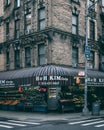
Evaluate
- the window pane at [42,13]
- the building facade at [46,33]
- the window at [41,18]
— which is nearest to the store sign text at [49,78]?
the building facade at [46,33]

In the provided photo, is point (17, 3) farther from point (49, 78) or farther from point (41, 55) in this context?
point (49, 78)

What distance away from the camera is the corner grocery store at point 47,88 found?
24750 mm

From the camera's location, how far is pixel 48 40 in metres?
26.2

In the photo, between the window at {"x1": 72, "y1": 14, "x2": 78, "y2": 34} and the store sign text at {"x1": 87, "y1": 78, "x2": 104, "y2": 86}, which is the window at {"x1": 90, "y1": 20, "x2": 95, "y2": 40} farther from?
the store sign text at {"x1": 87, "y1": 78, "x2": 104, "y2": 86}

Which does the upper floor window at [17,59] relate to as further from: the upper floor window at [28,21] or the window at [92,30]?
the window at [92,30]

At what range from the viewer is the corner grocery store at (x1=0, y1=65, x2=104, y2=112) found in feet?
81.2

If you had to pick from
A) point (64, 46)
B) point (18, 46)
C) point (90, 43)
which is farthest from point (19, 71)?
point (90, 43)

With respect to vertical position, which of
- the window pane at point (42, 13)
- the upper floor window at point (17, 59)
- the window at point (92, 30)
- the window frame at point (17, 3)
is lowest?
the upper floor window at point (17, 59)

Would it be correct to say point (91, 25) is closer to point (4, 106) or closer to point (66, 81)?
point (66, 81)

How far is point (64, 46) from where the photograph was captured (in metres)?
27.2

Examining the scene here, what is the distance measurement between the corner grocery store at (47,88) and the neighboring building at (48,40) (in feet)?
0.28

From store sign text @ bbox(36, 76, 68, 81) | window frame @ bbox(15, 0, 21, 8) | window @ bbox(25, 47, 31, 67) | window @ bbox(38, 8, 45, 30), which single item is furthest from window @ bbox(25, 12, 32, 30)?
store sign text @ bbox(36, 76, 68, 81)

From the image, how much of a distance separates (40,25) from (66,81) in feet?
20.2

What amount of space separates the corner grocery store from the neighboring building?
86 millimetres
